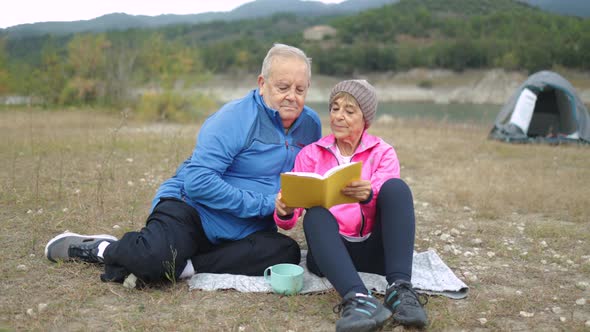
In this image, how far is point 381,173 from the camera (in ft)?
10.6

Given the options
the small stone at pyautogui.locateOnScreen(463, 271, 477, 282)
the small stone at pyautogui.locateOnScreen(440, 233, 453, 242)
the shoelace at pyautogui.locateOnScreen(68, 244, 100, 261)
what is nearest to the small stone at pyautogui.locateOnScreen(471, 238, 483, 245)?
the small stone at pyautogui.locateOnScreen(440, 233, 453, 242)

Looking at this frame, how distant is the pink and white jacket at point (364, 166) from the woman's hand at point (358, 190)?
181 millimetres

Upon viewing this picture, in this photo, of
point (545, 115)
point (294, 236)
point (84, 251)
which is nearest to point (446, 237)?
point (294, 236)

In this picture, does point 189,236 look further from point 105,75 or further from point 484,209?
point 105,75

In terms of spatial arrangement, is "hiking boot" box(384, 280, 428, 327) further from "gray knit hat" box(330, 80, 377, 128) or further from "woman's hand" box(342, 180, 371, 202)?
"gray knit hat" box(330, 80, 377, 128)

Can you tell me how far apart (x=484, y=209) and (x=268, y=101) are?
3050mm

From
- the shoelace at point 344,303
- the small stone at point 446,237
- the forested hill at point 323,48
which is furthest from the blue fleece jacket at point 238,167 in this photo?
the forested hill at point 323,48

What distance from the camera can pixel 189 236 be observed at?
128 inches

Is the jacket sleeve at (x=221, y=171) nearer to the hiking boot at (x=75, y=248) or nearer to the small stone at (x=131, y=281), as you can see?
the small stone at (x=131, y=281)

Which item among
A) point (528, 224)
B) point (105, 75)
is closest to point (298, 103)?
point (528, 224)

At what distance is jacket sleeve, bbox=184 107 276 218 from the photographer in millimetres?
3127

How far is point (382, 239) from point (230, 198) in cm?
90

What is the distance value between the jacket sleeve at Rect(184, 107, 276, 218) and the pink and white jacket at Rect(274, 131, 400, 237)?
0.21m

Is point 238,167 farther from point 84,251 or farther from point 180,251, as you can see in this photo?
point 84,251
